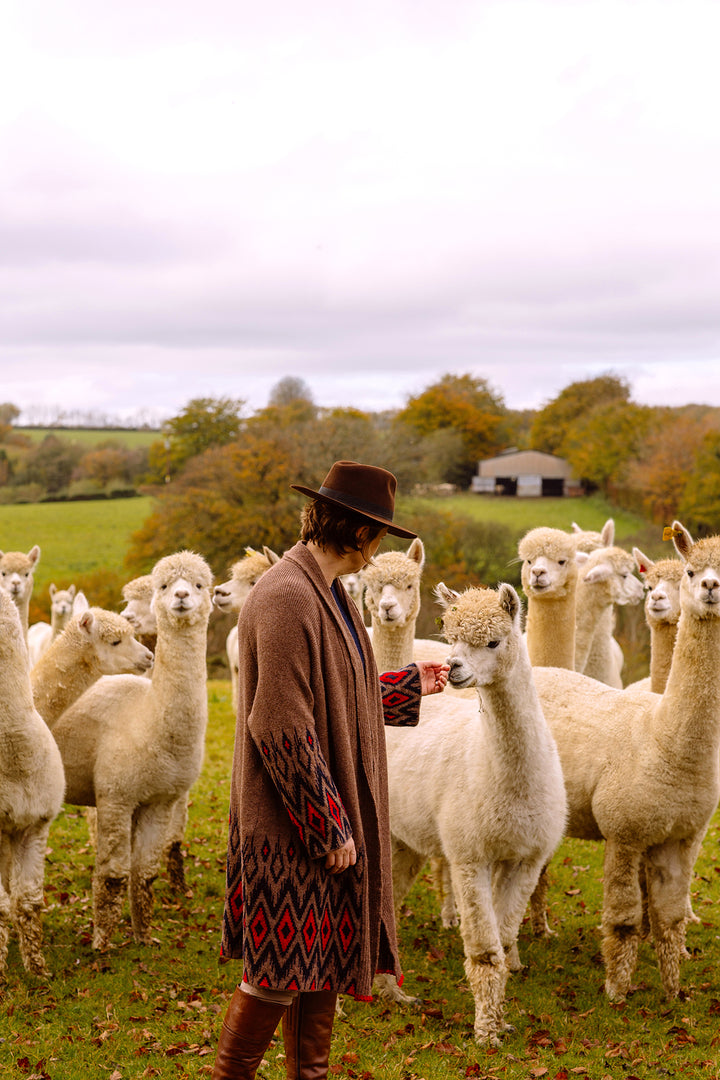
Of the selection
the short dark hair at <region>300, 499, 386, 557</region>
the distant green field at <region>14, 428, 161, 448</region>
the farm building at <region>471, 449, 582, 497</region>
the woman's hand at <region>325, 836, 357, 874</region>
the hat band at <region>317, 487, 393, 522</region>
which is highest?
the distant green field at <region>14, 428, 161, 448</region>

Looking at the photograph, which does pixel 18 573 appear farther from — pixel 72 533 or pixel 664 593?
pixel 72 533

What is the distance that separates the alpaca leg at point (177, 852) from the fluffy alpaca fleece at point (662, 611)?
355 centimetres

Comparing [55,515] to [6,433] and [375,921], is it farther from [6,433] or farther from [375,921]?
[375,921]

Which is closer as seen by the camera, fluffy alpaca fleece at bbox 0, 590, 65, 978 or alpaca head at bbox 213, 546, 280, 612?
fluffy alpaca fleece at bbox 0, 590, 65, 978

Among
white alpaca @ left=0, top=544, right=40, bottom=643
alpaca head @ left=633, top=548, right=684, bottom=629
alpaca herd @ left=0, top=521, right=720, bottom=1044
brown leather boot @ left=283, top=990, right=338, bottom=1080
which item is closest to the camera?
brown leather boot @ left=283, top=990, right=338, bottom=1080

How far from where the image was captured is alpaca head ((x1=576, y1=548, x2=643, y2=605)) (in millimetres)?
7586

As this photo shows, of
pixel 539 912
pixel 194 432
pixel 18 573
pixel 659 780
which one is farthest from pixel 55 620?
pixel 194 432

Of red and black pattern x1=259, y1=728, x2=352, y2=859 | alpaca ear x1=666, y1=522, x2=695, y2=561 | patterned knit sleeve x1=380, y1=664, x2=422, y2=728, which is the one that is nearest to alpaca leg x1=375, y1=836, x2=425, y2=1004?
patterned knit sleeve x1=380, y1=664, x2=422, y2=728

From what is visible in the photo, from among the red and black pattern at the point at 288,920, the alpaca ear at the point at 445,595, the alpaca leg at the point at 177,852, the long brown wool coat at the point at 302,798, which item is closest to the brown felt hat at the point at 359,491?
the long brown wool coat at the point at 302,798

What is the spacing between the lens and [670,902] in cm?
546

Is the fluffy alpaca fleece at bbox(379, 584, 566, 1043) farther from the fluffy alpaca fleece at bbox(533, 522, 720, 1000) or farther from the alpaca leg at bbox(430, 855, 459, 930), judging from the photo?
the alpaca leg at bbox(430, 855, 459, 930)

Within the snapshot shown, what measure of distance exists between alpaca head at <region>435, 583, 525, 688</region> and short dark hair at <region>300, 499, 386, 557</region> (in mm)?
1432

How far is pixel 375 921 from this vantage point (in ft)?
10.3

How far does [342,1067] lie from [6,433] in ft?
136
